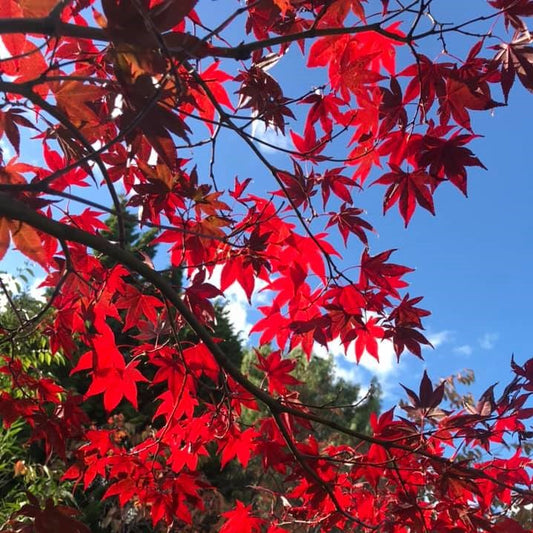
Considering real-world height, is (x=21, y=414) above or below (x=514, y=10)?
below

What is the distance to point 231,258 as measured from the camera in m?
1.33

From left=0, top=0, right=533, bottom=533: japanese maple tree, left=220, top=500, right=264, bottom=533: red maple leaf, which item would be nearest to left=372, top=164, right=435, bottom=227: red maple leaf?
left=0, top=0, right=533, bottom=533: japanese maple tree

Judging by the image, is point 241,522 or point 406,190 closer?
point 406,190

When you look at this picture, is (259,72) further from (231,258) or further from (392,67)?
(231,258)

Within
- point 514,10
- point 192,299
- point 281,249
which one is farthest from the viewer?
point 281,249

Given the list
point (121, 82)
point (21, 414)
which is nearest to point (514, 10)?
point (121, 82)

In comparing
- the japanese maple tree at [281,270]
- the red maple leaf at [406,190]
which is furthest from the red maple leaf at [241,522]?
the red maple leaf at [406,190]

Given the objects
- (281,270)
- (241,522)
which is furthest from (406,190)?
(241,522)

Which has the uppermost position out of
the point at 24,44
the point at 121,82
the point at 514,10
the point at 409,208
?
the point at 514,10

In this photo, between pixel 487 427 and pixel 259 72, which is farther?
pixel 259 72

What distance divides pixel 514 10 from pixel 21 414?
161 centimetres

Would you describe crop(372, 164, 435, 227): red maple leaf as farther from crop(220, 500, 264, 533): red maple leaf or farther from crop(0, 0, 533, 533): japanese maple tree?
crop(220, 500, 264, 533): red maple leaf

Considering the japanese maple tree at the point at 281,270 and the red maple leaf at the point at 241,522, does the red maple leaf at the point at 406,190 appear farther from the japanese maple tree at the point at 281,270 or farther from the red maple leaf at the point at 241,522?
the red maple leaf at the point at 241,522

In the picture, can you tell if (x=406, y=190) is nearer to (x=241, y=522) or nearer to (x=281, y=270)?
(x=281, y=270)
